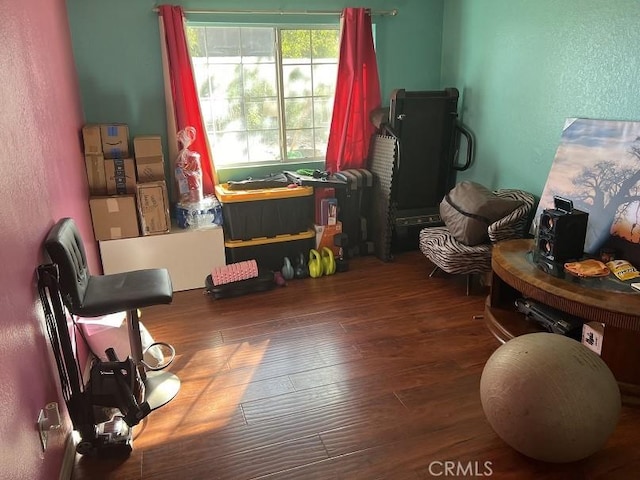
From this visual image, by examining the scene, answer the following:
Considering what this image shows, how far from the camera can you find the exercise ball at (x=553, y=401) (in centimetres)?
171

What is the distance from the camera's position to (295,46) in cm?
406

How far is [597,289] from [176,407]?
2.07 metres

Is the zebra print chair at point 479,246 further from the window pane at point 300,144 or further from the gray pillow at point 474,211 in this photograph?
the window pane at point 300,144

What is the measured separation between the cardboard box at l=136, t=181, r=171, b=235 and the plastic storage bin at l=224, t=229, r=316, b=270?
0.50 metres

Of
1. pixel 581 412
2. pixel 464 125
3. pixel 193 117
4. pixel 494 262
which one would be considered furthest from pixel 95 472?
pixel 464 125

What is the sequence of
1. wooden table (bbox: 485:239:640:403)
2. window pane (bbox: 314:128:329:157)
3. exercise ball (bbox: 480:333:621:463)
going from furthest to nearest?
window pane (bbox: 314:128:329:157), wooden table (bbox: 485:239:640:403), exercise ball (bbox: 480:333:621:463)

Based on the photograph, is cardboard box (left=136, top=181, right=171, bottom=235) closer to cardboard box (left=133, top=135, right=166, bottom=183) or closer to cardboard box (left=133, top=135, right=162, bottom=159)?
cardboard box (left=133, top=135, right=166, bottom=183)

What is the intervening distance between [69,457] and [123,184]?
1.94m

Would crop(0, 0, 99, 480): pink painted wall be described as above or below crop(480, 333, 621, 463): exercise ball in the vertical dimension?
above

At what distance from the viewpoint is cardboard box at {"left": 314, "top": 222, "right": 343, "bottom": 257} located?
3.89 metres

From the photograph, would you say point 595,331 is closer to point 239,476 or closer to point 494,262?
point 494,262

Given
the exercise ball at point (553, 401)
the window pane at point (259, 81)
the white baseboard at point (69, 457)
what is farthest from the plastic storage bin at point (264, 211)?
the exercise ball at point (553, 401)

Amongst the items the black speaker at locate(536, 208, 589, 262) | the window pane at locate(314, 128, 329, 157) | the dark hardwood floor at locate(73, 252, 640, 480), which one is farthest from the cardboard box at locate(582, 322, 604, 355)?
the window pane at locate(314, 128, 329, 157)

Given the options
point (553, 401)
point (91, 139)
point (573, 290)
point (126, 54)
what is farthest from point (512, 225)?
point (126, 54)
